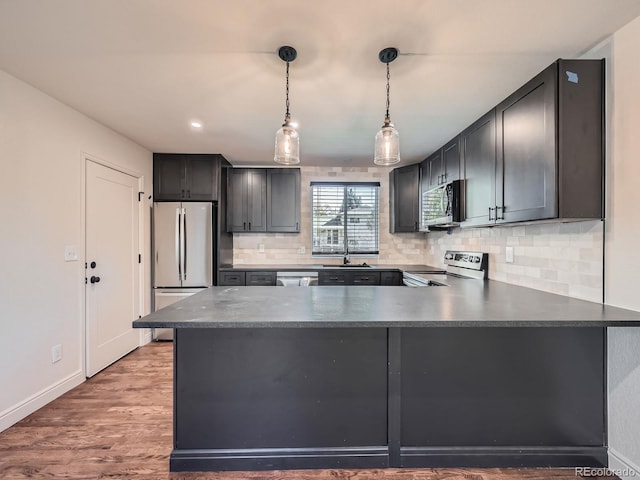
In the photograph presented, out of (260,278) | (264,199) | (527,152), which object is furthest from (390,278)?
(527,152)

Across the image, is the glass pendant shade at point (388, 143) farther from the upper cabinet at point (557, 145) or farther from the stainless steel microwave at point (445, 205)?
the stainless steel microwave at point (445, 205)

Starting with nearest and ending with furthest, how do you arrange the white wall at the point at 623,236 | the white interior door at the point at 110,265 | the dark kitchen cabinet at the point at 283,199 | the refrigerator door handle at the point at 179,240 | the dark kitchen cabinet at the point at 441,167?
the white wall at the point at 623,236 < the white interior door at the point at 110,265 < the dark kitchen cabinet at the point at 441,167 < the refrigerator door handle at the point at 179,240 < the dark kitchen cabinet at the point at 283,199

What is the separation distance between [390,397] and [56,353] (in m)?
2.66

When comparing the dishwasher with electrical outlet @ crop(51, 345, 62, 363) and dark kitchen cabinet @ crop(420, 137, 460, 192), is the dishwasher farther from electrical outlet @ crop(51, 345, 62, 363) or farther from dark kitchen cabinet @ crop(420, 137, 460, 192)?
electrical outlet @ crop(51, 345, 62, 363)

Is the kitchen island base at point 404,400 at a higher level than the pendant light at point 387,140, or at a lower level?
lower

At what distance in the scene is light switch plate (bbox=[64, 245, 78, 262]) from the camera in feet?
8.08

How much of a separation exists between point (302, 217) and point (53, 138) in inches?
112

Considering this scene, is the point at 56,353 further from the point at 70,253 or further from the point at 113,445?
the point at 113,445

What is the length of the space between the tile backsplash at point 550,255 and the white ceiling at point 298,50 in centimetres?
106

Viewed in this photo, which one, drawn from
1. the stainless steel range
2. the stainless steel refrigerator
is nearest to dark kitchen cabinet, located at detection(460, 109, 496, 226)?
the stainless steel range

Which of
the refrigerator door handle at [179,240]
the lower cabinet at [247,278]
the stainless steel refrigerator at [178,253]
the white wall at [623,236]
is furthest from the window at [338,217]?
the white wall at [623,236]

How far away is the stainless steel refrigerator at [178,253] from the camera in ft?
12.2

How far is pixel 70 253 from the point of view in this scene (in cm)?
250

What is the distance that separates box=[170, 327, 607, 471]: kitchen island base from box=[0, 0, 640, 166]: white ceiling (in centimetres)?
161
